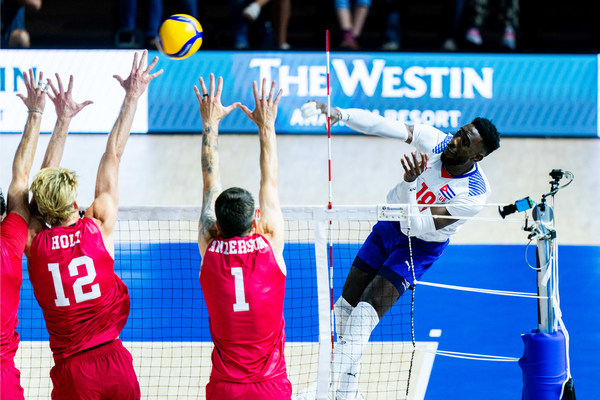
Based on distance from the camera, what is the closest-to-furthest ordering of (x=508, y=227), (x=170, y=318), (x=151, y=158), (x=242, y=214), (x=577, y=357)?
(x=242, y=214)
(x=577, y=357)
(x=170, y=318)
(x=508, y=227)
(x=151, y=158)

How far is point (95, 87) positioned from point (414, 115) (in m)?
5.80

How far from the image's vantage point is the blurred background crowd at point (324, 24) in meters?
16.0

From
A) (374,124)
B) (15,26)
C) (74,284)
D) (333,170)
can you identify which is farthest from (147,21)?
(74,284)

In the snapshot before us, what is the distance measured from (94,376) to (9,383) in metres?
0.49

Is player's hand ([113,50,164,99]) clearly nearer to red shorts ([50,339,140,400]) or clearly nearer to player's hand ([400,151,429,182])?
red shorts ([50,339,140,400])

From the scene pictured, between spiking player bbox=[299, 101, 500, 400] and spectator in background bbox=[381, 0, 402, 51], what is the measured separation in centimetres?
956

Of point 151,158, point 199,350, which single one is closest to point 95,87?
point 151,158

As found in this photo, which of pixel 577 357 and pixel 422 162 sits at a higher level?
pixel 422 162

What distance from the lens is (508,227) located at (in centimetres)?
1209

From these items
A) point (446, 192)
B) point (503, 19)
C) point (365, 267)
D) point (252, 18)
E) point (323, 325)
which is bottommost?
point (323, 325)

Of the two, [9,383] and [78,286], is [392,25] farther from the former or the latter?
[9,383]

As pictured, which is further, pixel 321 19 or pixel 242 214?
pixel 321 19

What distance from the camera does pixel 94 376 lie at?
16.9 feet

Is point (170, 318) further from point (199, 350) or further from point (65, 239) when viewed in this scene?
point (65, 239)
